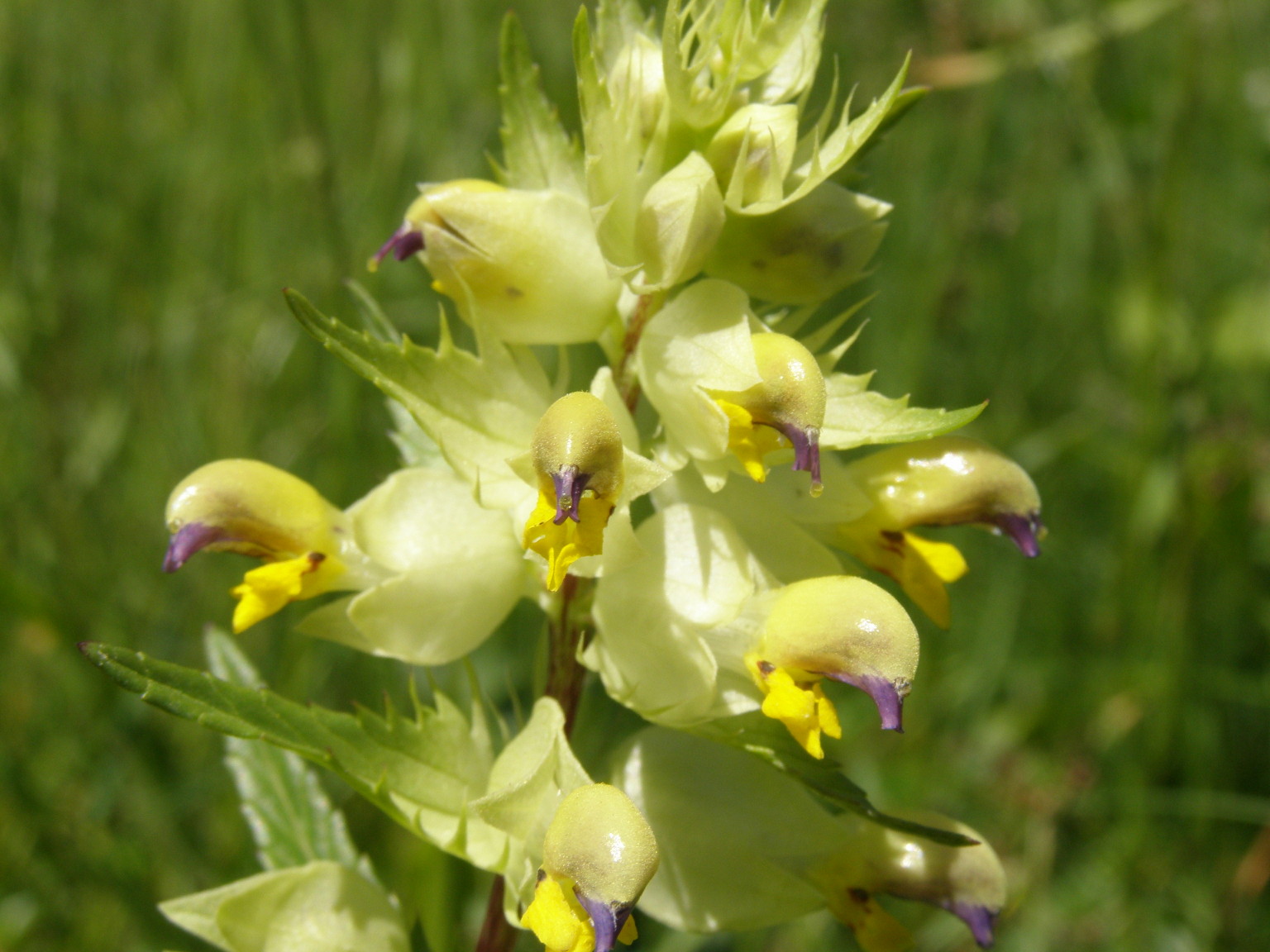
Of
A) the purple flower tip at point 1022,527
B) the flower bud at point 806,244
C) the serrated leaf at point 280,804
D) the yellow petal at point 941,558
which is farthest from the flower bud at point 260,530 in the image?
the purple flower tip at point 1022,527

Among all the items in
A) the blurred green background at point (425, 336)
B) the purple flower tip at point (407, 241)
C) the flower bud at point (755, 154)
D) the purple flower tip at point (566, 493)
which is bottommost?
the blurred green background at point (425, 336)

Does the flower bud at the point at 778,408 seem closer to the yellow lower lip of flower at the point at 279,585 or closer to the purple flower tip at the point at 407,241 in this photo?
the purple flower tip at the point at 407,241

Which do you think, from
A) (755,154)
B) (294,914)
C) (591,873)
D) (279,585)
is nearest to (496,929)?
(294,914)

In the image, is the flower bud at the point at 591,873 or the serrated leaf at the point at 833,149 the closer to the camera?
the flower bud at the point at 591,873

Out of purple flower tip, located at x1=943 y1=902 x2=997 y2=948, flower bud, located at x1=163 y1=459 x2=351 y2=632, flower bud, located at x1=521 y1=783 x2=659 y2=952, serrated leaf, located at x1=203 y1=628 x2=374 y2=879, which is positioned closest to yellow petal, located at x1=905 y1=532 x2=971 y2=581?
purple flower tip, located at x1=943 y1=902 x2=997 y2=948

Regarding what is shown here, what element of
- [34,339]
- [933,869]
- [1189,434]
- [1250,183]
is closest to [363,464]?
[34,339]

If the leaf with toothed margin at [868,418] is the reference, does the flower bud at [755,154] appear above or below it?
above
